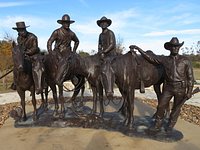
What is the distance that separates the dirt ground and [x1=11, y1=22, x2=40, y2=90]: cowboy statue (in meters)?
2.04

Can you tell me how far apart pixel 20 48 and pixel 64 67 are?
1.16 metres

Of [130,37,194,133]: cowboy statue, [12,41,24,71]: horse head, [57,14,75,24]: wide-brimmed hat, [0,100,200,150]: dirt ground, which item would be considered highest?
[57,14,75,24]: wide-brimmed hat

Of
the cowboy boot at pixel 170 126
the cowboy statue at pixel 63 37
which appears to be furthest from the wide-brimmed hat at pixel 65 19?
the cowboy boot at pixel 170 126

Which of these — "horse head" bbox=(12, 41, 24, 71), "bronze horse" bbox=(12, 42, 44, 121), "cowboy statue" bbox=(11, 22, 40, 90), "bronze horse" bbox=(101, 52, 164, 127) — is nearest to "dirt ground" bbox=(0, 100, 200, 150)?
"bronze horse" bbox=(101, 52, 164, 127)

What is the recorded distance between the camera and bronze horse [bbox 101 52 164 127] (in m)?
6.54

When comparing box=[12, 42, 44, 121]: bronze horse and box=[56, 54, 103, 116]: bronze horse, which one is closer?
box=[12, 42, 44, 121]: bronze horse

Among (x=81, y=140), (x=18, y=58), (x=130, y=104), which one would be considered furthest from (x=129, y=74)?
(x=18, y=58)

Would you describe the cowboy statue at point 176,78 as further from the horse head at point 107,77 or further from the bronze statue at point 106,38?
the bronze statue at point 106,38

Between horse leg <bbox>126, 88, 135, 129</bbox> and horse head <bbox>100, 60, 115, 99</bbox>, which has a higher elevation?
horse head <bbox>100, 60, 115, 99</bbox>

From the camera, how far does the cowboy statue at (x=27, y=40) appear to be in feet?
27.0

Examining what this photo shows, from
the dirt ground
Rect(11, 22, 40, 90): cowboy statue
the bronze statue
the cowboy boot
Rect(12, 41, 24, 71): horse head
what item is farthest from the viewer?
the bronze statue

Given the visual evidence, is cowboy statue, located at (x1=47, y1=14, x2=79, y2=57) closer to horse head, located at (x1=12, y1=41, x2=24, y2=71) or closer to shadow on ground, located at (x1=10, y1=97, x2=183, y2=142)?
horse head, located at (x1=12, y1=41, x2=24, y2=71)

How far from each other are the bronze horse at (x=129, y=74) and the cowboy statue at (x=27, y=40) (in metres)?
2.47

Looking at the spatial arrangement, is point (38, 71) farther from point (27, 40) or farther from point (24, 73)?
point (27, 40)
